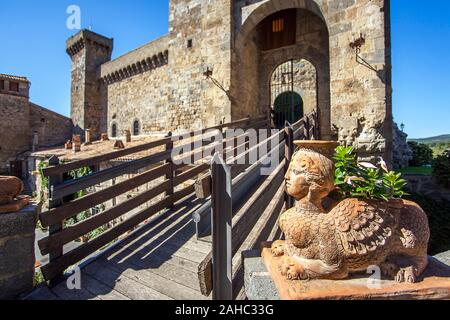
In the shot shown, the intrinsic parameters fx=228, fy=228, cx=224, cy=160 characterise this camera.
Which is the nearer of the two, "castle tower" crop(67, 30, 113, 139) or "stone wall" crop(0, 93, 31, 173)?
"stone wall" crop(0, 93, 31, 173)

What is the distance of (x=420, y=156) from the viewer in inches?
609

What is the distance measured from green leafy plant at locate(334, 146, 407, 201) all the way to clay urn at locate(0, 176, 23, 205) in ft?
9.12

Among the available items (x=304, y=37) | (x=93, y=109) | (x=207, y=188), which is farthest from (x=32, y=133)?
(x=207, y=188)

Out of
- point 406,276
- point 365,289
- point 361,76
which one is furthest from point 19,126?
point 406,276

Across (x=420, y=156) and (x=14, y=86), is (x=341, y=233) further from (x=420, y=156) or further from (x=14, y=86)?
(x=14, y=86)

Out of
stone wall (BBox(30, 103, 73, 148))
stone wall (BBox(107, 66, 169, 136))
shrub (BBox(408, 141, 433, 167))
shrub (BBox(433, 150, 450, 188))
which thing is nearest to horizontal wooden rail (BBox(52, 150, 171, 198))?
shrub (BBox(433, 150, 450, 188))

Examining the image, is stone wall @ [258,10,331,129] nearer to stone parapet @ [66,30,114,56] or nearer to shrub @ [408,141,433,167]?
shrub @ [408,141,433,167]

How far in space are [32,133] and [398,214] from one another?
25568mm

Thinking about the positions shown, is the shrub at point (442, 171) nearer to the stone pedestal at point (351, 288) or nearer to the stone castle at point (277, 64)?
the stone castle at point (277, 64)

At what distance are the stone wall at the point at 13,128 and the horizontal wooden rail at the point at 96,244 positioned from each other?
2203cm

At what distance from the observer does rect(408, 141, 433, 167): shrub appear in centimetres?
1527

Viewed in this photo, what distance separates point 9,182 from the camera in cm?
215

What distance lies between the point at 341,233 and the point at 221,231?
2.50 ft
